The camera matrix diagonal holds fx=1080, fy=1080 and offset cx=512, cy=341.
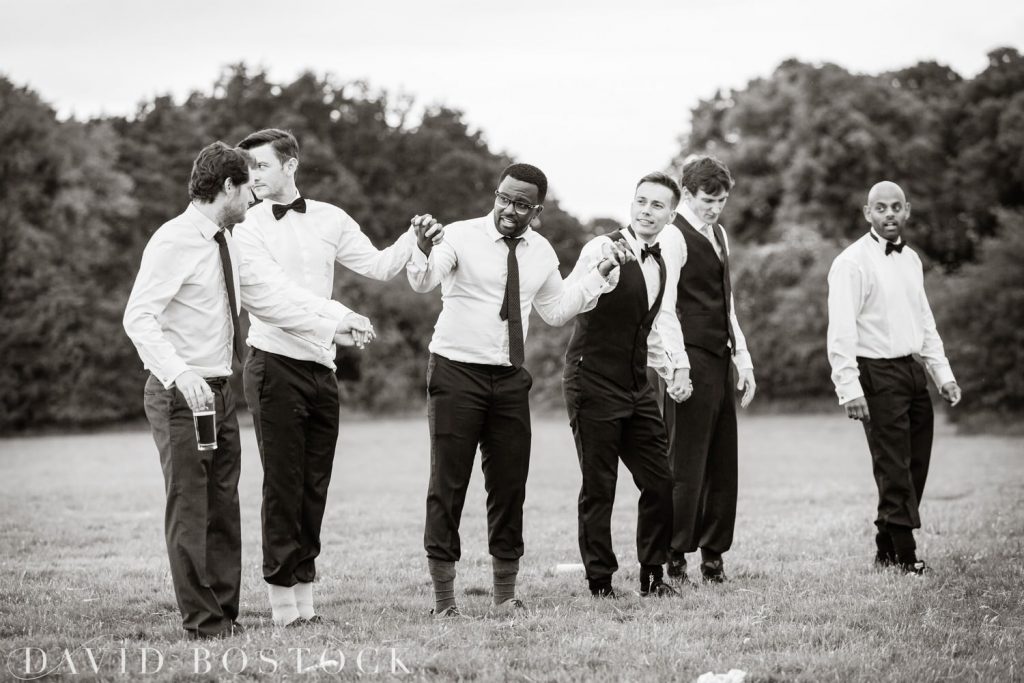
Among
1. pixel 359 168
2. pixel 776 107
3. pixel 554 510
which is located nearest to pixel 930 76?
pixel 776 107

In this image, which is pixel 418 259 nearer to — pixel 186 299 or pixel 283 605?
pixel 186 299

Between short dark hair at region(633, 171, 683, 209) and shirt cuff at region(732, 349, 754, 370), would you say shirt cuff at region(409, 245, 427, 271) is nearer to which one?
short dark hair at region(633, 171, 683, 209)

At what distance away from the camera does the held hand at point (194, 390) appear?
17.5ft

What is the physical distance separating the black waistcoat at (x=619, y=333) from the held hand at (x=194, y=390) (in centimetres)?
236

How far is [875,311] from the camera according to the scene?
7945 mm

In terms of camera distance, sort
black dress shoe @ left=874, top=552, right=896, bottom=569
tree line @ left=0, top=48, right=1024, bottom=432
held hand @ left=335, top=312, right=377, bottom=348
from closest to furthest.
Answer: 1. held hand @ left=335, top=312, right=377, bottom=348
2. black dress shoe @ left=874, top=552, right=896, bottom=569
3. tree line @ left=0, top=48, right=1024, bottom=432

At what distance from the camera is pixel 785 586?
7.06m

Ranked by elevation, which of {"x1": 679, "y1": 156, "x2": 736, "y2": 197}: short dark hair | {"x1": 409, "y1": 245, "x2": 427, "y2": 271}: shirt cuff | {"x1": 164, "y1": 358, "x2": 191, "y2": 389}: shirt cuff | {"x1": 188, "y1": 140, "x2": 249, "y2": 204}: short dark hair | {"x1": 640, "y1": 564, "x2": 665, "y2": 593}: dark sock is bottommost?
{"x1": 640, "y1": 564, "x2": 665, "y2": 593}: dark sock

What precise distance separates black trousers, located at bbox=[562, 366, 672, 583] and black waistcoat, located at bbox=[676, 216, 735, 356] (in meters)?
0.78

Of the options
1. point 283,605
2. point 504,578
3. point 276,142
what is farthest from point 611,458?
point 276,142

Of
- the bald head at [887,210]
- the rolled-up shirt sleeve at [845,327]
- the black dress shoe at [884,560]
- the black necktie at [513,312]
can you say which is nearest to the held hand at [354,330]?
the black necktie at [513,312]

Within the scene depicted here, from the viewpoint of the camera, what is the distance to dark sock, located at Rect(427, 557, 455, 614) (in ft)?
20.5

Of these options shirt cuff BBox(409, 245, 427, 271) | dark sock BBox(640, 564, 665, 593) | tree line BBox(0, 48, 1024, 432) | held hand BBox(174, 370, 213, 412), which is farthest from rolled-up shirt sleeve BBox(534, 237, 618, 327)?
tree line BBox(0, 48, 1024, 432)

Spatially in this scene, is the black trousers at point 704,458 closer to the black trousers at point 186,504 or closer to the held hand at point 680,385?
the held hand at point 680,385
